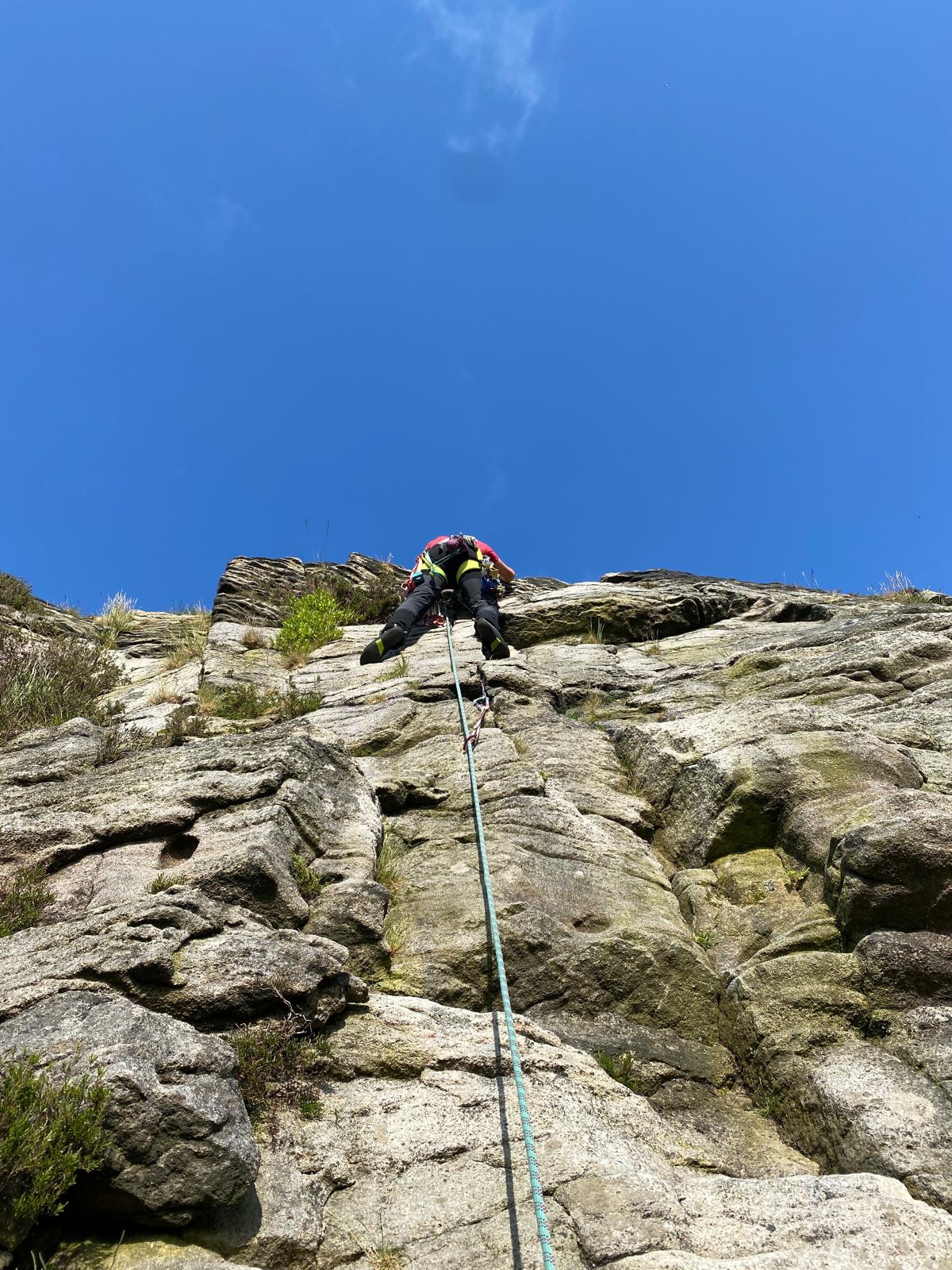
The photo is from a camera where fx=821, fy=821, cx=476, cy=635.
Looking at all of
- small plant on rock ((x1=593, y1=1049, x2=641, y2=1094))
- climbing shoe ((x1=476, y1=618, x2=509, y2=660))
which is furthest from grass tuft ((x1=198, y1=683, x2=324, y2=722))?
small plant on rock ((x1=593, y1=1049, x2=641, y2=1094))

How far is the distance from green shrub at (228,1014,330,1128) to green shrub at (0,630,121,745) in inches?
218

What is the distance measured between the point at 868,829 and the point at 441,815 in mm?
3014

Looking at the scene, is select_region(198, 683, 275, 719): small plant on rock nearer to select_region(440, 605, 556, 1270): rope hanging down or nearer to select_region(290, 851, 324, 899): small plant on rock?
select_region(440, 605, 556, 1270): rope hanging down

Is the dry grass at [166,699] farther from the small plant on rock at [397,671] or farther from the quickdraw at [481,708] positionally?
the quickdraw at [481,708]

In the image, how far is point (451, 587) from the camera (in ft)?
41.2

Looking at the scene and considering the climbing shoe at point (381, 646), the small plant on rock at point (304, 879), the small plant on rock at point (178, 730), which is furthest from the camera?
the climbing shoe at point (381, 646)

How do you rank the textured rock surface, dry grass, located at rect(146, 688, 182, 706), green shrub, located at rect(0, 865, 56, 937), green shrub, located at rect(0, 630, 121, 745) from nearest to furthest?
the textured rock surface < green shrub, located at rect(0, 865, 56, 937) < green shrub, located at rect(0, 630, 121, 745) < dry grass, located at rect(146, 688, 182, 706)

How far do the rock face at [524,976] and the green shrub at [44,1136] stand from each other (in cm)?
10

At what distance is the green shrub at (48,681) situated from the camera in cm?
883

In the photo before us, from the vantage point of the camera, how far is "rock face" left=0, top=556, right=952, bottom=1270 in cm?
289

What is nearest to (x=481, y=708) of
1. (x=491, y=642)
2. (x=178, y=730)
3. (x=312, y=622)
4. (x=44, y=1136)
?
(x=491, y=642)

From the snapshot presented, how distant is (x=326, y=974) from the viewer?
388 cm

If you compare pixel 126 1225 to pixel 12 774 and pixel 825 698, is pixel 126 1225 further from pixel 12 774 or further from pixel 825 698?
pixel 825 698

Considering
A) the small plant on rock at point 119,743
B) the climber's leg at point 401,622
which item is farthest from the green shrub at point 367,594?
the small plant on rock at point 119,743
